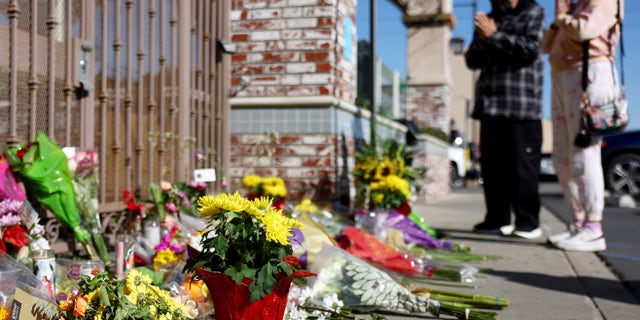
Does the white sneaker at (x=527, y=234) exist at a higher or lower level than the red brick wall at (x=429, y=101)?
lower

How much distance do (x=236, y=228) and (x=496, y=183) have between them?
4274mm

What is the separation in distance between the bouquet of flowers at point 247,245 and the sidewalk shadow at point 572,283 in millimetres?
2089

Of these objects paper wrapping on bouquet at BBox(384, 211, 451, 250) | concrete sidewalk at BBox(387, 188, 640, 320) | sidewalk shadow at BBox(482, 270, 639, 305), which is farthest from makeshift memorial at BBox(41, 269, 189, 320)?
paper wrapping on bouquet at BBox(384, 211, 451, 250)

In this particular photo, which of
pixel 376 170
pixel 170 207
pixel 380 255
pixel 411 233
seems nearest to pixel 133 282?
pixel 170 207

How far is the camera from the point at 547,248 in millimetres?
5309

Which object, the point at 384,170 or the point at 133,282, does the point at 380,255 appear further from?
the point at 133,282

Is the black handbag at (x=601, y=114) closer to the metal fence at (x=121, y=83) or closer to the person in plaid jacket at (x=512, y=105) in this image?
the person in plaid jacket at (x=512, y=105)

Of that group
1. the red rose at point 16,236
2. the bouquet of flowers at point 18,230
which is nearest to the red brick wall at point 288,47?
the bouquet of flowers at point 18,230

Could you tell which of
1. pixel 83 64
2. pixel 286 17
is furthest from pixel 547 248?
pixel 83 64

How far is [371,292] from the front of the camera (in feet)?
10.1

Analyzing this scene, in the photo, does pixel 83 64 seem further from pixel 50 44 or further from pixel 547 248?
pixel 547 248

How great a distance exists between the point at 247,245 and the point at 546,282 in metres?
2.37

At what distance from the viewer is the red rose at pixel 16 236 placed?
106 inches

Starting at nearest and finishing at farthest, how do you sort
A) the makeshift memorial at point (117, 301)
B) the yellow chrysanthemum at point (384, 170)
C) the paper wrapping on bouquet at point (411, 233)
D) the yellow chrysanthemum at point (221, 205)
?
the makeshift memorial at point (117, 301) < the yellow chrysanthemum at point (221, 205) < the paper wrapping on bouquet at point (411, 233) < the yellow chrysanthemum at point (384, 170)
